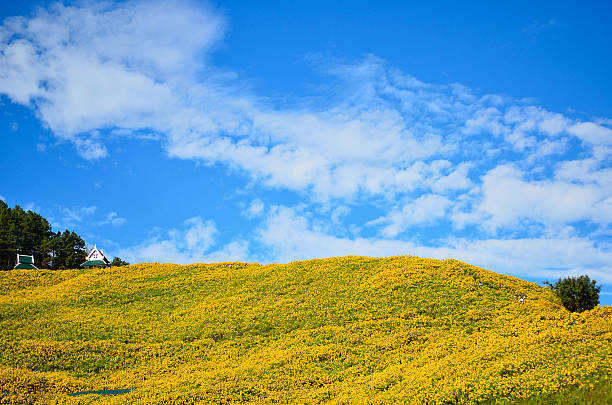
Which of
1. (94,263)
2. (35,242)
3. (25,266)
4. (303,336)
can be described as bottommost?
(303,336)

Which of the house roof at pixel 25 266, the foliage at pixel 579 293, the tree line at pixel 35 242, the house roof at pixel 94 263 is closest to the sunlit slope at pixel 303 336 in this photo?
the foliage at pixel 579 293

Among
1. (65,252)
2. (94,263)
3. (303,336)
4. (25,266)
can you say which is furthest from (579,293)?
(65,252)

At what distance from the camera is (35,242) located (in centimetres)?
6594

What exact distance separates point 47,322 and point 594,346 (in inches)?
1271

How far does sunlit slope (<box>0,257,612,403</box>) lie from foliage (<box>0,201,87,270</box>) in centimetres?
2495

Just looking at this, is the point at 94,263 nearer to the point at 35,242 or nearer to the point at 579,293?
the point at 35,242

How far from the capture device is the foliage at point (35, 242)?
61.8 metres

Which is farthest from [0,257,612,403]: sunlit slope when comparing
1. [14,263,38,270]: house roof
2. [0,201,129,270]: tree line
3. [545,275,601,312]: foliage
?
[0,201,129,270]: tree line

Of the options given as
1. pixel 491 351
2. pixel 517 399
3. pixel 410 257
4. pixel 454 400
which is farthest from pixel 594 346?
pixel 410 257

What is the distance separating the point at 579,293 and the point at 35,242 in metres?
65.3

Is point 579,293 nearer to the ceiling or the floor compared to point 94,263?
nearer to the floor

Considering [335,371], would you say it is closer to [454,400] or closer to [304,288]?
[454,400]

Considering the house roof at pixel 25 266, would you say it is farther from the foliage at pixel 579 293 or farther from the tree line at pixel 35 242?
the foliage at pixel 579 293

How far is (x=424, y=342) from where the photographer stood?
25.1 m
